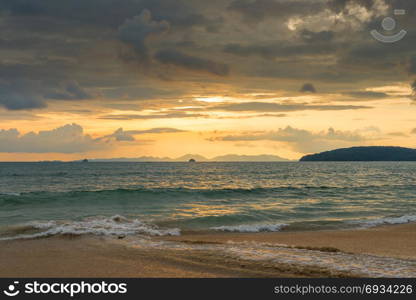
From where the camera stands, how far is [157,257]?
1027 cm

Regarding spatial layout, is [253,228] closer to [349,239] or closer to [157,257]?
[349,239]

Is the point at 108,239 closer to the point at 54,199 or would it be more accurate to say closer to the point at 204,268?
the point at 204,268

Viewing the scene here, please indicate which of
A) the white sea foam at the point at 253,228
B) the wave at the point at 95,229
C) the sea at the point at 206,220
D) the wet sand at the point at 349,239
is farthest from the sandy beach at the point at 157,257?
the white sea foam at the point at 253,228

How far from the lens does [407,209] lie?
24.9 m

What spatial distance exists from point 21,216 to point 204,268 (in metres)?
16.7

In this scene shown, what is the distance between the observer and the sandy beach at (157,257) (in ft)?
28.3

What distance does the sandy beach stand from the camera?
28.3 ft

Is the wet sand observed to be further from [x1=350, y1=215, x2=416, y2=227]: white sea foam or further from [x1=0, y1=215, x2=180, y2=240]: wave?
[x1=0, y1=215, x2=180, y2=240]: wave

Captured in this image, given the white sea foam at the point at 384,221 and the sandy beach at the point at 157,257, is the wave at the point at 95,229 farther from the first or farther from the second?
the white sea foam at the point at 384,221

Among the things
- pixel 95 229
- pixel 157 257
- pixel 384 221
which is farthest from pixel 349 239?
pixel 95 229

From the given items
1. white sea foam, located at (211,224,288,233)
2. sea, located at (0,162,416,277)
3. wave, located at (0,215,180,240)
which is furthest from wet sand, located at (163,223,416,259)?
wave, located at (0,215,180,240)

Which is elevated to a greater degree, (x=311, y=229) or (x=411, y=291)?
(x=411, y=291)

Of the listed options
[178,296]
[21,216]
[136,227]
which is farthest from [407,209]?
[21,216]

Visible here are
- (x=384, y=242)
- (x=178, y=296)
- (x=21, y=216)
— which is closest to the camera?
(x=178, y=296)
